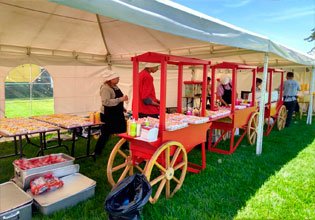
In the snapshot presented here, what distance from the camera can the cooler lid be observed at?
2320 millimetres

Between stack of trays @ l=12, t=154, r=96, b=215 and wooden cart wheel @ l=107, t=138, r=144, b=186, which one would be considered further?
wooden cart wheel @ l=107, t=138, r=144, b=186

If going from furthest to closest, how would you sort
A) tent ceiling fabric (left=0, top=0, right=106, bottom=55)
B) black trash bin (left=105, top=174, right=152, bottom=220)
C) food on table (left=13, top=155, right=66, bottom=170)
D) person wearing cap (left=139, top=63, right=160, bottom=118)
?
1. tent ceiling fabric (left=0, top=0, right=106, bottom=55)
2. person wearing cap (left=139, top=63, right=160, bottom=118)
3. food on table (left=13, top=155, right=66, bottom=170)
4. black trash bin (left=105, top=174, right=152, bottom=220)

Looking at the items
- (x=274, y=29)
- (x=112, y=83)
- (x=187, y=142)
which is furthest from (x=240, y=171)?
(x=274, y=29)

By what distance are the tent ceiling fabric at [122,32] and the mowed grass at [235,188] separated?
6.12 feet

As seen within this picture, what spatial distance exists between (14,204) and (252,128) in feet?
14.7

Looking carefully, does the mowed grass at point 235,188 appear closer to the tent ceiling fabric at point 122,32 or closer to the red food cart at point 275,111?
the red food cart at point 275,111

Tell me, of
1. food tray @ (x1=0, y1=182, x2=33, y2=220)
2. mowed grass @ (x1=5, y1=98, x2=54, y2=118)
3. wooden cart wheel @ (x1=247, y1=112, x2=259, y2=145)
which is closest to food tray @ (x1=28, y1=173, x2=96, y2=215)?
food tray @ (x1=0, y1=182, x2=33, y2=220)

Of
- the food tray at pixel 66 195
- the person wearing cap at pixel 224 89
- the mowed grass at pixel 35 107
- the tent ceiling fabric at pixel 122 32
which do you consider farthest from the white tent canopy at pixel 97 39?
the mowed grass at pixel 35 107

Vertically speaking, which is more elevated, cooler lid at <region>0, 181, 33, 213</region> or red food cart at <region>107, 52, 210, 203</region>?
red food cart at <region>107, 52, 210, 203</region>

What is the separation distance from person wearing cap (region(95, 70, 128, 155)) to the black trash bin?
6.83 feet

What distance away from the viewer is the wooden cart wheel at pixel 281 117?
689 centimetres

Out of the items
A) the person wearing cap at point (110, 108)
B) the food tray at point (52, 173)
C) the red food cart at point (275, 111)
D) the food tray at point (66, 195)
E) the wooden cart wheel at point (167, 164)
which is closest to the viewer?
the food tray at point (66, 195)

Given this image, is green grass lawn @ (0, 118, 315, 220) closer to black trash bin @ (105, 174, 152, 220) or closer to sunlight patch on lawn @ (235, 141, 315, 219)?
sunlight patch on lawn @ (235, 141, 315, 219)

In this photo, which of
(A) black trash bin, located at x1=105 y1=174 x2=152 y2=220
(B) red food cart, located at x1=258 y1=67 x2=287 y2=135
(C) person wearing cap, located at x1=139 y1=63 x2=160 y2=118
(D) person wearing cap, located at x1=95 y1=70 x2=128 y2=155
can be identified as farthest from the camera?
(B) red food cart, located at x1=258 y1=67 x2=287 y2=135
